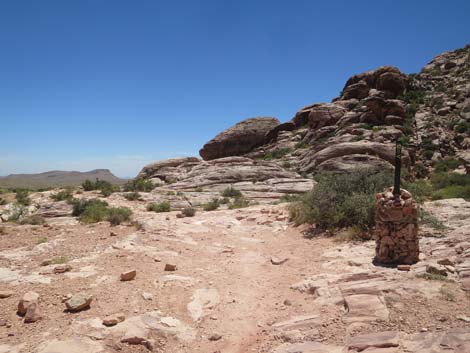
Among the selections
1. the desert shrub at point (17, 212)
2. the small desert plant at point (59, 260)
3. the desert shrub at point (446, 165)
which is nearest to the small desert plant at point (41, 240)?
the small desert plant at point (59, 260)

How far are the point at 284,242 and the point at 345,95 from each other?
2840 centimetres

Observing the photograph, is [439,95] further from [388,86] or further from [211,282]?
[211,282]

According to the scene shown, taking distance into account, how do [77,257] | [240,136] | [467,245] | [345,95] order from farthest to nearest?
[240,136] < [345,95] < [77,257] < [467,245]

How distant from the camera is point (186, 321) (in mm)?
4410

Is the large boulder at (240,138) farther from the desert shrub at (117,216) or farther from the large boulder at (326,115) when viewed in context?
the desert shrub at (117,216)

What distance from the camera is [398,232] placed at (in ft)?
18.8

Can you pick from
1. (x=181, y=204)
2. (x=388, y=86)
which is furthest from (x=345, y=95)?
(x=181, y=204)

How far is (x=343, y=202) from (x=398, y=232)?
333cm

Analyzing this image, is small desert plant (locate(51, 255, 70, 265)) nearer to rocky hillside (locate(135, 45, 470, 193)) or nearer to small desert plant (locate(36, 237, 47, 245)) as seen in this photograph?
small desert plant (locate(36, 237, 47, 245))

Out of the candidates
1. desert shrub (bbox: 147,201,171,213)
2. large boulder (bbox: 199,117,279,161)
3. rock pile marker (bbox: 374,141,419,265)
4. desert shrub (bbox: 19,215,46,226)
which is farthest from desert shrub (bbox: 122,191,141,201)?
large boulder (bbox: 199,117,279,161)

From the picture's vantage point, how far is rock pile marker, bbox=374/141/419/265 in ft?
18.5

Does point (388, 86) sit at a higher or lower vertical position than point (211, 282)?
higher

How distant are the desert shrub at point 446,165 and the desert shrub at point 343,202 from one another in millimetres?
14246

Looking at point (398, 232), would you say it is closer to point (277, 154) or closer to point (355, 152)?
point (355, 152)
